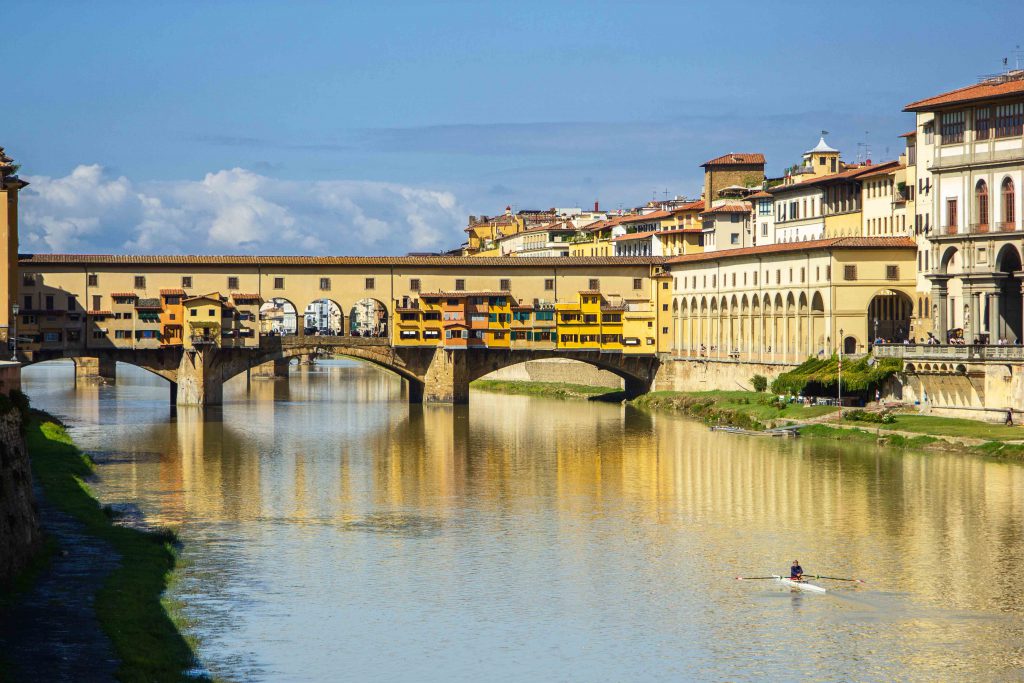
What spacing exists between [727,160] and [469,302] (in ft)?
120

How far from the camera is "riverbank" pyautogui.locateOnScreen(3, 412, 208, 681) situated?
28312mm

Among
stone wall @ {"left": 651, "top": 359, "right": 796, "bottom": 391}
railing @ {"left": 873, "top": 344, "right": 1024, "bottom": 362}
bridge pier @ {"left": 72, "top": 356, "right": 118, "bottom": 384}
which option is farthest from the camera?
bridge pier @ {"left": 72, "top": 356, "right": 118, "bottom": 384}

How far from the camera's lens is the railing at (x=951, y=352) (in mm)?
67625

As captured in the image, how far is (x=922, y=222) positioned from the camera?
80.3 meters

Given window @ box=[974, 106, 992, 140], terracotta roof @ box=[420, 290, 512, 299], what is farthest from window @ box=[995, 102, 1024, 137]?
terracotta roof @ box=[420, 290, 512, 299]

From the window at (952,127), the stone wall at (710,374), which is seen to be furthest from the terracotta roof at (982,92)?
the stone wall at (710,374)

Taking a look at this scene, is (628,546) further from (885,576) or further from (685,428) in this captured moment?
(685,428)

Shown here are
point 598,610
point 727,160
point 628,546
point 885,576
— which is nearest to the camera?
point 598,610

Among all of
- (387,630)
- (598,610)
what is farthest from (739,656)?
(387,630)

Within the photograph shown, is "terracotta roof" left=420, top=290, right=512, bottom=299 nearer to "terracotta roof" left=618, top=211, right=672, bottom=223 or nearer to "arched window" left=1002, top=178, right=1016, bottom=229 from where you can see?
"terracotta roof" left=618, top=211, right=672, bottom=223

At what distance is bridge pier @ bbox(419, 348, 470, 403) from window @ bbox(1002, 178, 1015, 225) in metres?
35.4

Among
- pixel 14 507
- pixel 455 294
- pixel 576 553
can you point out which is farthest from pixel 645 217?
pixel 14 507

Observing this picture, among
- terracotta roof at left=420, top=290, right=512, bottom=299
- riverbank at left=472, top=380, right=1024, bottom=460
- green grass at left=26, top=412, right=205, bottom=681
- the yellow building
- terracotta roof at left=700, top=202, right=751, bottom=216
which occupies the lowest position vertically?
green grass at left=26, top=412, right=205, bottom=681

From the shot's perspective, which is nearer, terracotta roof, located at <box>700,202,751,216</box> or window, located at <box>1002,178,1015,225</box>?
window, located at <box>1002,178,1015,225</box>
